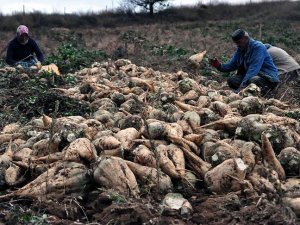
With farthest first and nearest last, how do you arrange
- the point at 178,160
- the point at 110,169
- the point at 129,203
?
1. the point at 178,160
2. the point at 110,169
3. the point at 129,203

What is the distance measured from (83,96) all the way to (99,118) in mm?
1416

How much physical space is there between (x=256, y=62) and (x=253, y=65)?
6 centimetres

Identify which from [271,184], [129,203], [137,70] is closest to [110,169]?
[129,203]

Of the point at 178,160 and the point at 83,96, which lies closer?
the point at 178,160

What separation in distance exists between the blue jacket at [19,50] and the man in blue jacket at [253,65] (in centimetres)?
408

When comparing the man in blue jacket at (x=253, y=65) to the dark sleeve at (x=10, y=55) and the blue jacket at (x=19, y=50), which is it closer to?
the blue jacket at (x=19, y=50)

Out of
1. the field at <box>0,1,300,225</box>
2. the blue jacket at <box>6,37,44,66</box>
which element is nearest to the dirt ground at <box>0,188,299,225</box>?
the field at <box>0,1,300,225</box>

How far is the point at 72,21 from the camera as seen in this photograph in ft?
86.3

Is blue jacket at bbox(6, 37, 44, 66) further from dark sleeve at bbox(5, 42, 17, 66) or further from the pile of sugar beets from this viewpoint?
the pile of sugar beets

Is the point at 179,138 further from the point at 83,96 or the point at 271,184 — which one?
the point at 83,96

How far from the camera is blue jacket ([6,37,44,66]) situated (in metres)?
8.94

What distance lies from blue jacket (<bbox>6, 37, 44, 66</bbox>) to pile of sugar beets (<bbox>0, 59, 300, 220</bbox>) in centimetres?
492

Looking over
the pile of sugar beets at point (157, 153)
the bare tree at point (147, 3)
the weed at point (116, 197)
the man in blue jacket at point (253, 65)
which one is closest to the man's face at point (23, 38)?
the man in blue jacket at point (253, 65)

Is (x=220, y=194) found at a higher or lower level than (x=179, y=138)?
lower
